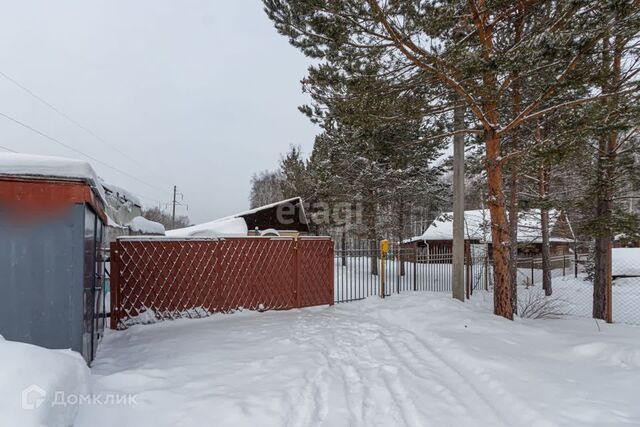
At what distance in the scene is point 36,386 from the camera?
6.08ft

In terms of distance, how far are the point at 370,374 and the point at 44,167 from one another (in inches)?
139

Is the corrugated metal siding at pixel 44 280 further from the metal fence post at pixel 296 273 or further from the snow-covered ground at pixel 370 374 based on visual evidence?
the metal fence post at pixel 296 273

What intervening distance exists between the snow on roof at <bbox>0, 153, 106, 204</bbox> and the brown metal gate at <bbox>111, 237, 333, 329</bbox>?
8.01ft

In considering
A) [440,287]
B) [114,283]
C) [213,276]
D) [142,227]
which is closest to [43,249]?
[114,283]

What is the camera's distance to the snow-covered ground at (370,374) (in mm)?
2422

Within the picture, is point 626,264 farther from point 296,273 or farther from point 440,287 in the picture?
point 296,273

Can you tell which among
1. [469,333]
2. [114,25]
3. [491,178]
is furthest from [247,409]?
[114,25]

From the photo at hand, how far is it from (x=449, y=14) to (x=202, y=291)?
572cm

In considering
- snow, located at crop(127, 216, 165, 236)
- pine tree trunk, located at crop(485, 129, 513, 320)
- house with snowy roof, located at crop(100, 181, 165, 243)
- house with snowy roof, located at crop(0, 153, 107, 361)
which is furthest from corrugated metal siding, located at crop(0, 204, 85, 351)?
snow, located at crop(127, 216, 165, 236)

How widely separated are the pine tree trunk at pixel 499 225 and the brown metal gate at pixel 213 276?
10.2ft

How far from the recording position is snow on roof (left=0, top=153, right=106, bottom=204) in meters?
2.58

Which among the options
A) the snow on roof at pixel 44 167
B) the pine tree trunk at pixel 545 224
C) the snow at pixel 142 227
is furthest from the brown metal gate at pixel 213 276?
the pine tree trunk at pixel 545 224

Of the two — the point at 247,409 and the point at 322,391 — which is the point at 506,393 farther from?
the point at 247,409

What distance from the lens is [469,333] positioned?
4426mm
